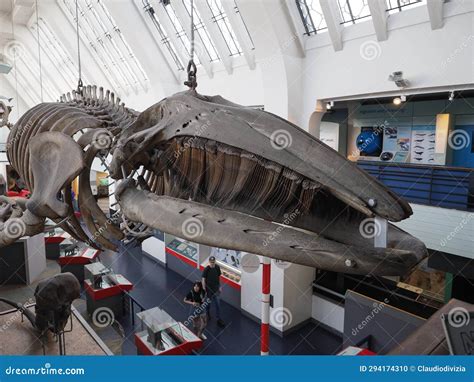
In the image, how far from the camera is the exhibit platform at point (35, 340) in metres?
4.98

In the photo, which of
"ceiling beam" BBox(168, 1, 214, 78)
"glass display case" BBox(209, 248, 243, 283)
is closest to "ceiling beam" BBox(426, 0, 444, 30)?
"ceiling beam" BBox(168, 1, 214, 78)

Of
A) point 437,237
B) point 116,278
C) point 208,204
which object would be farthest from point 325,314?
point 208,204

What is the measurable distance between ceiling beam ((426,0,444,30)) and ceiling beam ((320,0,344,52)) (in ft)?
5.42

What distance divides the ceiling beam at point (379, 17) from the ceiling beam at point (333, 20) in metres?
0.75

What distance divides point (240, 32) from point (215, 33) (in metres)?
1.11

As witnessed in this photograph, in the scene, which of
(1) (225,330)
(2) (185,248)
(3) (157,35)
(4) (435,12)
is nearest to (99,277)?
(1) (225,330)

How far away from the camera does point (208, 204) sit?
5.62ft

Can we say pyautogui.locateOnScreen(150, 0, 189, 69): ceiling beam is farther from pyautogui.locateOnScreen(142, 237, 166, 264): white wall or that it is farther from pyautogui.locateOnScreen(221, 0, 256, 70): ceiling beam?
pyautogui.locateOnScreen(142, 237, 166, 264): white wall

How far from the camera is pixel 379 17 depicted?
5.91 meters

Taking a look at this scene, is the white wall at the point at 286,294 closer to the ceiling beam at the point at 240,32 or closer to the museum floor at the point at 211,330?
the museum floor at the point at 211,330

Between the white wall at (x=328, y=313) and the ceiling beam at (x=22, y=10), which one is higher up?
the ceiling beam at (x=22, y=10)

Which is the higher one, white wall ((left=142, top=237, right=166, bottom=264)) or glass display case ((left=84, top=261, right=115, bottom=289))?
glass display case ((left=84, top=261, right=115, bottom=289))

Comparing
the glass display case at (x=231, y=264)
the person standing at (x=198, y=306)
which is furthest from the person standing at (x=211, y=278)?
the glass display case at (x=231, y=264)

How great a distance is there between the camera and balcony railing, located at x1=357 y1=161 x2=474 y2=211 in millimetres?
6758
